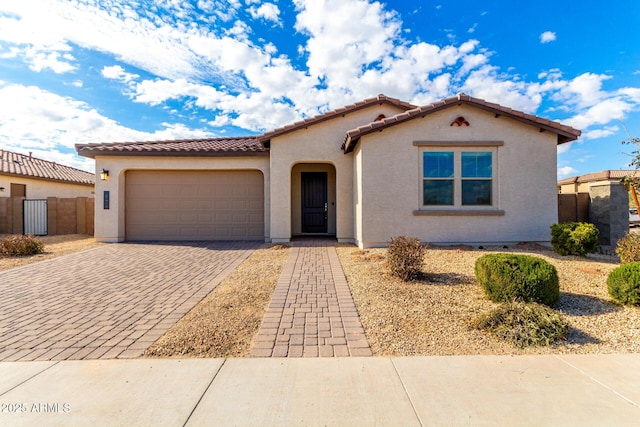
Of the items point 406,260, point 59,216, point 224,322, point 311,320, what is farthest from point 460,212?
point 59,216

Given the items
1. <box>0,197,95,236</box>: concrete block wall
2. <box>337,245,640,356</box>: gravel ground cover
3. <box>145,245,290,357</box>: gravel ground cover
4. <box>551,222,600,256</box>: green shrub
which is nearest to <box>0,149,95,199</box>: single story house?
<box>0,197,95,236</box>: concrete block wall

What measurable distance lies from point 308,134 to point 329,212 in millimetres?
3395

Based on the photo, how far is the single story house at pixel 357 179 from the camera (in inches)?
363

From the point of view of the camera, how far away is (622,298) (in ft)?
14.7

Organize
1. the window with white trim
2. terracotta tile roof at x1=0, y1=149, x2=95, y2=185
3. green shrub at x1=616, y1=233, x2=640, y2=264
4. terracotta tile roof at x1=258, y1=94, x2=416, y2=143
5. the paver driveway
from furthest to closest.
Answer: terracotta tile roof at x1=0, y1=149, x2=95, y2=185, terracotta tile roof at x1=258, y1=94, x2=416, y2=143, the window with white trim, green shrub at x1=616, y1=233, x2=640, y2=264, the paver driveway

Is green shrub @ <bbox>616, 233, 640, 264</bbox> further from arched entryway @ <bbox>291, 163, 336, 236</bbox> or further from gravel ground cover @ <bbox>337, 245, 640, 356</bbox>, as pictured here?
arched entryway @ <bbox>291, 163, 336, 236</bbox>

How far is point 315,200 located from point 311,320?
28.6ft

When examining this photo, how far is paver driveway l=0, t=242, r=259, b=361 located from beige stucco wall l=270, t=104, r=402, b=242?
2.23 metres

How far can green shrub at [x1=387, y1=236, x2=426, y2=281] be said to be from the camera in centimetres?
589

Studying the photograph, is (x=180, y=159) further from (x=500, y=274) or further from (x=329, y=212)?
(x=500, y=274)

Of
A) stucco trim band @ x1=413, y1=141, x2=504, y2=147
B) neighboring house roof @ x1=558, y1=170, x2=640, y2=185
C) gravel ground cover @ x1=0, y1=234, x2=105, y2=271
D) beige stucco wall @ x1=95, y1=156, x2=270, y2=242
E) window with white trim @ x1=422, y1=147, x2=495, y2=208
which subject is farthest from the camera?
neighboring house roof @ x1=558, y1=170, x2=640, y2=185

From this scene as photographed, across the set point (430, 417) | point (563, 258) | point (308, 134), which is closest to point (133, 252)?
point (308, 134)

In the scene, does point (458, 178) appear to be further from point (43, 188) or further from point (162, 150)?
point (43, 188)

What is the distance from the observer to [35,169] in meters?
19.2
